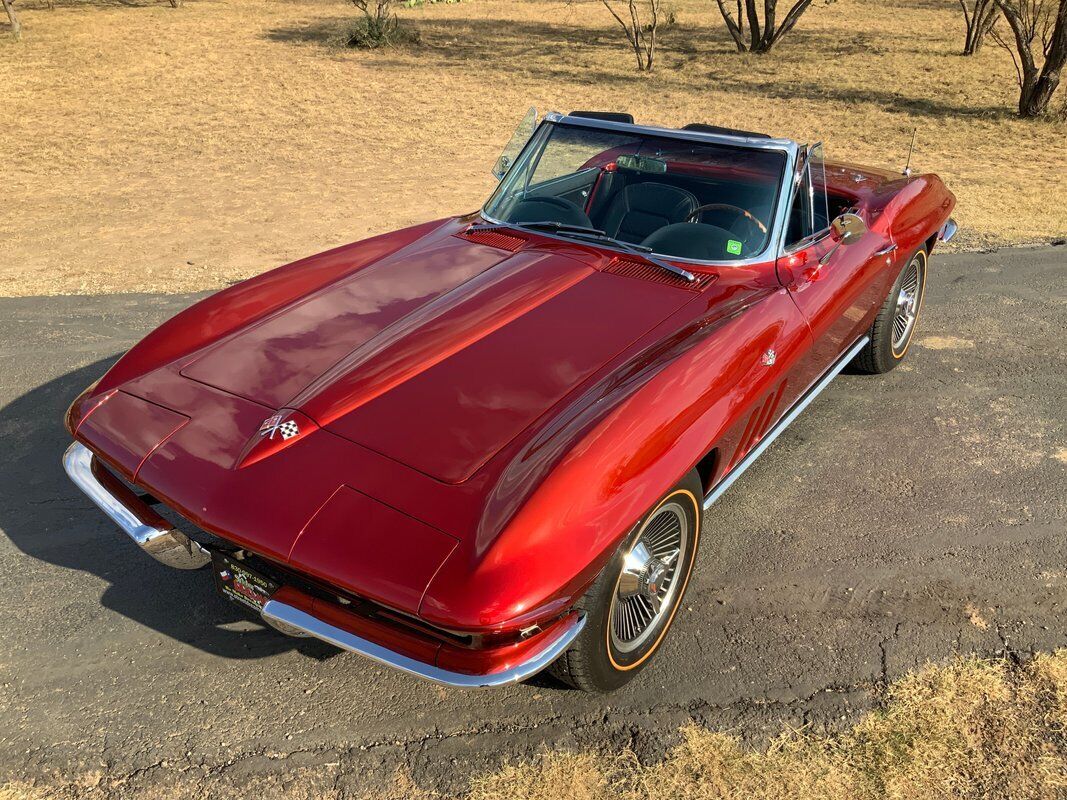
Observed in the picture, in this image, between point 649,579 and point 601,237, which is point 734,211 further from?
point 649,579

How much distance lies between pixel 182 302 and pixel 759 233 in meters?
4.21

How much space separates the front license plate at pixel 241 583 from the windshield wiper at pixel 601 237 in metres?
2.06

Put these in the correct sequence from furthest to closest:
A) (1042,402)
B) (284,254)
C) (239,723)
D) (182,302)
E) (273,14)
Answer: (273,14), (284,254), (182,302), (1042,402), (239,723)

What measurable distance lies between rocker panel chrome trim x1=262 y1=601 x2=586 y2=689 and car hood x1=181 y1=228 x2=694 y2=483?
52 centimetres

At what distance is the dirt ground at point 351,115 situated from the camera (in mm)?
7887

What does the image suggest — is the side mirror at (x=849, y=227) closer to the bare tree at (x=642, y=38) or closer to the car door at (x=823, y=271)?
the car door at (x=823, y=271)

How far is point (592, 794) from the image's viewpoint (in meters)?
2.53

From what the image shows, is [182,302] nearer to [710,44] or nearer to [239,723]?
[239,723]

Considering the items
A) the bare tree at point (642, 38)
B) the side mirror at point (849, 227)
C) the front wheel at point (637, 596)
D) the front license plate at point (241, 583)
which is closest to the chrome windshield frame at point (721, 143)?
the side mirror at point (849, 227)

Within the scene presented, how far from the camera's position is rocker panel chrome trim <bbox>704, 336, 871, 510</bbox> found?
3239 millimetres

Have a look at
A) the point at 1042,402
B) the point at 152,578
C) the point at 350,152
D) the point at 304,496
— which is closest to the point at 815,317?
the point at 1042,402

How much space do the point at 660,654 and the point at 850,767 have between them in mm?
716

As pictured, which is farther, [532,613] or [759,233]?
[759,233]

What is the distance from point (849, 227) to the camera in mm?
3691
